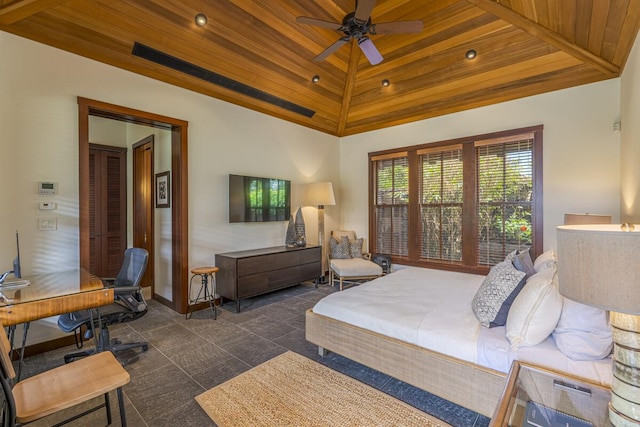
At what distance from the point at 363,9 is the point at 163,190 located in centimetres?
355

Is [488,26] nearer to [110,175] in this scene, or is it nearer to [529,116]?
[529,116]

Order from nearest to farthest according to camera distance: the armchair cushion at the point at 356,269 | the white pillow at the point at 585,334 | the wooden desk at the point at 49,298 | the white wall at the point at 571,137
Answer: the white pillow at the point at 585,334 → the wooden desk at the point at 49,298 → the white wall at the point at 571,137 → the armchair cushion at the point at 356,269

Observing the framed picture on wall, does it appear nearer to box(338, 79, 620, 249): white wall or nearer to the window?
the window

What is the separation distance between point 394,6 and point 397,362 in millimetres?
3903

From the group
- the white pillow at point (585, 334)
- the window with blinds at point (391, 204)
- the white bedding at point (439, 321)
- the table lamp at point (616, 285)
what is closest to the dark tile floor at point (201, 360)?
the white bedding at point (439, 321)

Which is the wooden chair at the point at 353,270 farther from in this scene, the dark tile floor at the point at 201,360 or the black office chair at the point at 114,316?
the black office chair at the point at 114,316

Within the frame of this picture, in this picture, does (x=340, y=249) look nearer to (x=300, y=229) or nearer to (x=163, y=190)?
(x=300, y=229)

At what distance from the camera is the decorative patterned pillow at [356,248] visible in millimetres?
5441

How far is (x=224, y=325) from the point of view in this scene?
342 centimetres

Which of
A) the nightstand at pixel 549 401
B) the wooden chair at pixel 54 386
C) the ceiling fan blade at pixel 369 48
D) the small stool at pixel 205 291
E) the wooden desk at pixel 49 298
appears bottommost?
the small stool at pixel 205 291

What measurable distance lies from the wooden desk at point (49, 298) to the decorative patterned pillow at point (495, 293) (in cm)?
272

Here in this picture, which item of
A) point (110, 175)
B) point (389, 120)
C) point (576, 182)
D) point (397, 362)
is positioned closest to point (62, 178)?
point (110, 175)

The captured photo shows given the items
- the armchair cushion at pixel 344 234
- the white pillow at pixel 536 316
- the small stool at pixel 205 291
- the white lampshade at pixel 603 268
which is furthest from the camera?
the armchair cushion at pixel 344 234

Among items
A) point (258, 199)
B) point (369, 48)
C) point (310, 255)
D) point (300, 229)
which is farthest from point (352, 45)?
point (310, 255)
